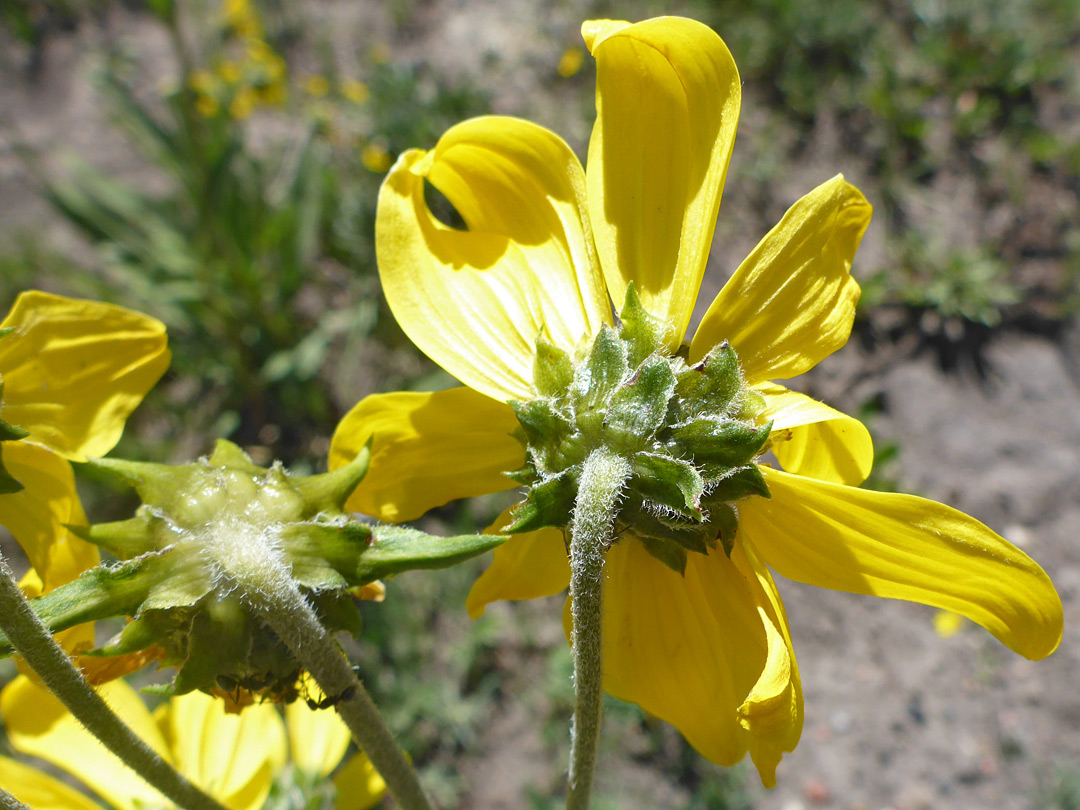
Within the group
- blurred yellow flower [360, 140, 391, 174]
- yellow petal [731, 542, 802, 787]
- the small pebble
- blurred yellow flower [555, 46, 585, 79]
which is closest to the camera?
yellow petal [731, 542, 802, 787]

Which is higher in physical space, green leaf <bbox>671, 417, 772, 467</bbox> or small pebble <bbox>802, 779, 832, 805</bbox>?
green leaf <bbox>671, 417, 772, 467</bbox>

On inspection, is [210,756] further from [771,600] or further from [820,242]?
[820,242]

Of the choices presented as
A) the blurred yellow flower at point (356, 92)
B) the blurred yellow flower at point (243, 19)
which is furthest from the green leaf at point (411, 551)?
the blurred yellow flower at point (243, 19)

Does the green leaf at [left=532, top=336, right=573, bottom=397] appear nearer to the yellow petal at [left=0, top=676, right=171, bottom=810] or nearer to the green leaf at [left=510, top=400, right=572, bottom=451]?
the green leaf at [left=510, top=400, right=572, bottom=451]

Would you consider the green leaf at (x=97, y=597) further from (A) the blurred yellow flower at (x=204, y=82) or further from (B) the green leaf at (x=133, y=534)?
(A) the blurred yellow flower at (x=204, y=82)

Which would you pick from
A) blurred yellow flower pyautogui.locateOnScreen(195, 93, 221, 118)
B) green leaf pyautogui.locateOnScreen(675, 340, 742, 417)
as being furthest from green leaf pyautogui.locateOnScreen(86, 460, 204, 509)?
blurred yellow flower pyautogui.locateOnScreen(195, 93, 221, 118)
